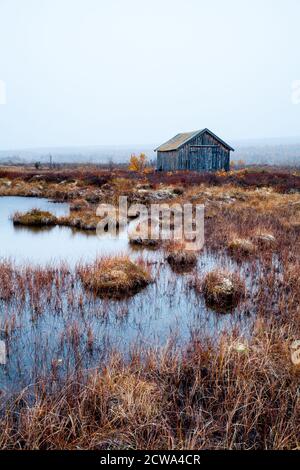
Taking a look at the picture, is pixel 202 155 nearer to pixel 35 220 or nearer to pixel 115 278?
pixel 35 220

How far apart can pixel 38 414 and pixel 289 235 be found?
1231cm

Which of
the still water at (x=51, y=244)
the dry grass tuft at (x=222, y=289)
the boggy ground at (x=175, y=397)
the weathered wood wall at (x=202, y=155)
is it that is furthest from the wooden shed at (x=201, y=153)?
the boggy ground at (x=175, y=397)

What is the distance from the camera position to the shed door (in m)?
35.9

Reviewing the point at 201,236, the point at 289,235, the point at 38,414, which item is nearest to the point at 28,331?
the point at 38,414

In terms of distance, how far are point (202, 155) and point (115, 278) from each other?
28.8 metres

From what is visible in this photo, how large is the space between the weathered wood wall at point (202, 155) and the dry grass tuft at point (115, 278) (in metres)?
27.2

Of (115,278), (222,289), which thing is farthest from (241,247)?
(115,278)

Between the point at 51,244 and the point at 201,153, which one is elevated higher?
the point at 201,153

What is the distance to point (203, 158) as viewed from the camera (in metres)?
36.1

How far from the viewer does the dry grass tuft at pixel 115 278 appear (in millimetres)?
8906

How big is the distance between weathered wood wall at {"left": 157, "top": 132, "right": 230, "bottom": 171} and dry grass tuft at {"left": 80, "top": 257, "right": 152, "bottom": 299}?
27198 mm

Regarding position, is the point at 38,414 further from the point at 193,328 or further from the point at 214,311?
the point at 214,311

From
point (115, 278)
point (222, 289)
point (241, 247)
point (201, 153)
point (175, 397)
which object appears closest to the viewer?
point (175, 397)

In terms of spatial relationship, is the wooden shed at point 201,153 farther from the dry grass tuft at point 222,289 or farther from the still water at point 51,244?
the dry grass tuft at point 222,289
